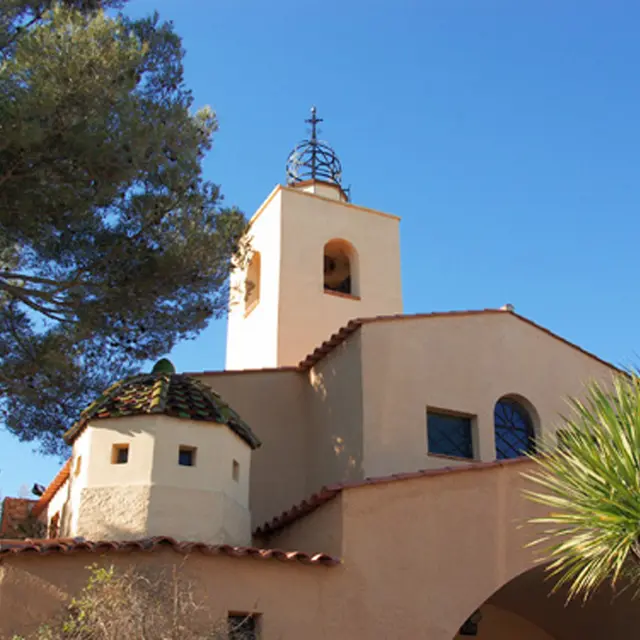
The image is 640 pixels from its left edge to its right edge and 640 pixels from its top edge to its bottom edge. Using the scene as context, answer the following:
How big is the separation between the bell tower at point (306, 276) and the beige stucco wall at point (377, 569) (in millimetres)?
7353

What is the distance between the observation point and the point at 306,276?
816 inches

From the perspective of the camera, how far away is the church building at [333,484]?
36.2 ft

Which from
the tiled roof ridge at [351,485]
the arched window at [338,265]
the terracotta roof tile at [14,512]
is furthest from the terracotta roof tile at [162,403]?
the arched window at [338,265]

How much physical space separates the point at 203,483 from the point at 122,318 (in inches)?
129

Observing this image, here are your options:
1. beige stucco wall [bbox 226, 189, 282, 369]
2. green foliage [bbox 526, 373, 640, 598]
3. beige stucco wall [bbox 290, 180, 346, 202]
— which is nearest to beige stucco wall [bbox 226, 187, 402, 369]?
beige stucco wall [bbox 226, 189, 282, 369]

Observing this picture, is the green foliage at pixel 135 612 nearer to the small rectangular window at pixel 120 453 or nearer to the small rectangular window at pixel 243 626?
the small rectangular window at pixel 243 626

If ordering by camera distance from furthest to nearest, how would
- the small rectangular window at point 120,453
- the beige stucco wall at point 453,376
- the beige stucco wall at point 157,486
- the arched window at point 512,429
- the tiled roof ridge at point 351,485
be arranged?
1. the arched window at point 512,429
2. the beige stucco wall at point 453,376
3. the small rectangular window at point 120,453
4. the beige stucco wall at point 157,486
5. the tiled roof ridge at point 351,485

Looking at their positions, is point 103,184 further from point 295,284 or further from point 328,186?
point 328,186

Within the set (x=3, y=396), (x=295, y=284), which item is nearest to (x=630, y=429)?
(x=3, y=396)

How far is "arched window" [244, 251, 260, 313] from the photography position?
21.8 meters

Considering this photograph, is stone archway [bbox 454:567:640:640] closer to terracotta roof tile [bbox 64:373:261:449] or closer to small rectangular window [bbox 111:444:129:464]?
terracotta roof tile [bbox 64:373:261:449]

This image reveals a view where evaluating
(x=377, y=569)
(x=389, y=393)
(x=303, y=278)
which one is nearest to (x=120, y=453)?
(x=377, y=569)

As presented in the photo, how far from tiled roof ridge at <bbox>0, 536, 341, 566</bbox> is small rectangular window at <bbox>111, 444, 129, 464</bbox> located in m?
1.78

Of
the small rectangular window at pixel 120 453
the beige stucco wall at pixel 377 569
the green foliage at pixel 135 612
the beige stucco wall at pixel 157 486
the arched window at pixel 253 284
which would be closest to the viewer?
the green foliage at pixel 135 612
